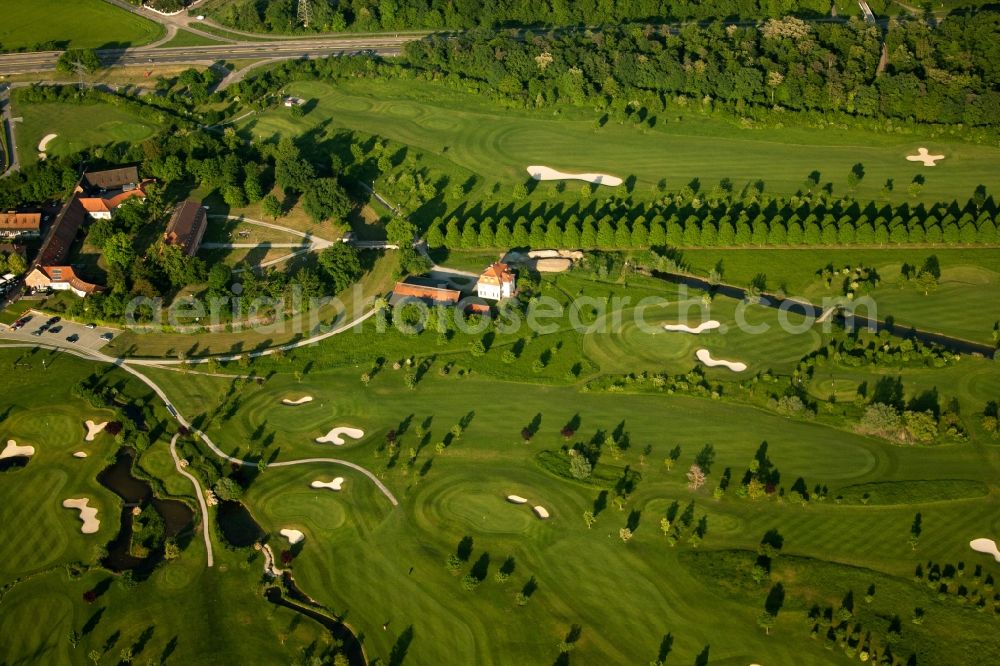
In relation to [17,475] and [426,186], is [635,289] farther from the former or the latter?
[17,475]

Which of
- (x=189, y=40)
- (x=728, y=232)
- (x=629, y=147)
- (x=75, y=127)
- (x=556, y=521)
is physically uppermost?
(x=189, y=40)

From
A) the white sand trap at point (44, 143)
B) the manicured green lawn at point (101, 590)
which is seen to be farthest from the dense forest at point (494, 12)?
the manicured green lawn at point (101, 590)

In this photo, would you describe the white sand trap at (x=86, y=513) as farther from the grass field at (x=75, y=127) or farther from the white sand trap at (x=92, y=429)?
the grass field at (x=75, y=127)

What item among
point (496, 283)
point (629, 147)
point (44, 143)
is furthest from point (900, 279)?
point (44, 143)

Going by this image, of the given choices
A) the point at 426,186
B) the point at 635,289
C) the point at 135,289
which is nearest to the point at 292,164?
the point at 426,186

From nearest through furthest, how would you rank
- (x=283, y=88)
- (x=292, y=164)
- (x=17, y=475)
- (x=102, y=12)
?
1. (x=17, y=475)
2. (x=292, y=164)
3. (x=283, y=88)
4. (x=102, y=12)

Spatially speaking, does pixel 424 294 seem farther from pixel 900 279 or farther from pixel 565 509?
pixel 900 279

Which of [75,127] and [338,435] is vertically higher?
[75,127]
